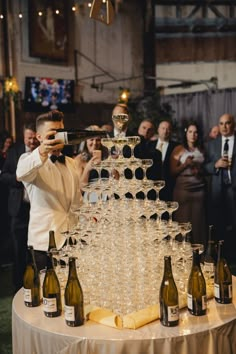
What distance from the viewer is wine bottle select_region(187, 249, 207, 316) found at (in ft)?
5.70

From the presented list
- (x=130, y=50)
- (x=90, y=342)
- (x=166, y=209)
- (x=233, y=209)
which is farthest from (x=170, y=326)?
(x=130, y=50)

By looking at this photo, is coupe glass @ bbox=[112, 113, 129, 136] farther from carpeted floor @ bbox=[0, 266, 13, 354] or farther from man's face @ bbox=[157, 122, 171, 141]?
man's face @ bbox=[157, 122, 171, 141]

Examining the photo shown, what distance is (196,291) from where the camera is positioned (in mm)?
1777

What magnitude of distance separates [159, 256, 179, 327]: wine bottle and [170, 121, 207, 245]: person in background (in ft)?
10.3

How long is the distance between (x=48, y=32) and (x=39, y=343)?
808 centimetres

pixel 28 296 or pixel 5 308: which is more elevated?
pixel 28 296

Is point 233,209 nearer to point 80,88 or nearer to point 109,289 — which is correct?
point 109,289

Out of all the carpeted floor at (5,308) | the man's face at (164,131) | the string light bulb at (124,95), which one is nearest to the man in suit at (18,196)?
the carpeted floor at (5,308)

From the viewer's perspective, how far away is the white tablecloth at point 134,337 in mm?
1562

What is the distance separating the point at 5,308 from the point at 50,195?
5.10 feet

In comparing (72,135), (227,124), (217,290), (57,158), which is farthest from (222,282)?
(227,124)

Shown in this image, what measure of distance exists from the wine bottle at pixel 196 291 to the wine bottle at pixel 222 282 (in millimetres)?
115

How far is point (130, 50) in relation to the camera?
1051cm

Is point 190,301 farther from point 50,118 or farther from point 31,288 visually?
point 50,118
